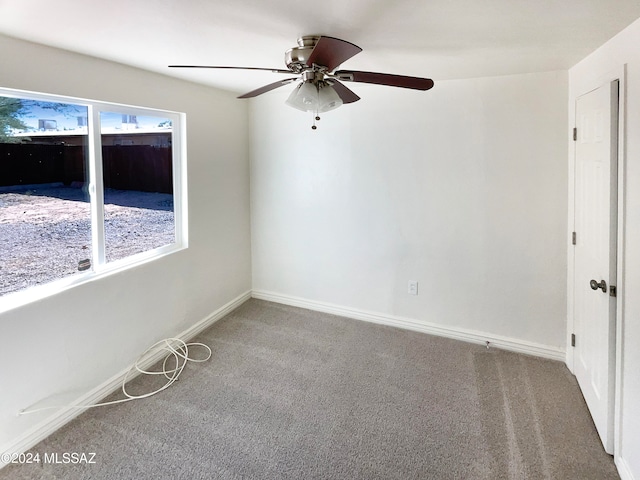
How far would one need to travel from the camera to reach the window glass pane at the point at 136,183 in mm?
2525

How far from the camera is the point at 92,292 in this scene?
231 centimetres

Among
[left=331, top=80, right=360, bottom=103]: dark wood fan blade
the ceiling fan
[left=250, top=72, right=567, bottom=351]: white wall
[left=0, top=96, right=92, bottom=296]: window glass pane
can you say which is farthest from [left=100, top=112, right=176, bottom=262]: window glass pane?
[left=331, top=80, right=360, bottom=103]: dark wood fan blade

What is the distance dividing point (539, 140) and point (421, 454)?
7.42ft

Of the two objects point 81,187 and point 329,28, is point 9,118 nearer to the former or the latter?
point 81,187

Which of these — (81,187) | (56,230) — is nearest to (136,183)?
(81,187)

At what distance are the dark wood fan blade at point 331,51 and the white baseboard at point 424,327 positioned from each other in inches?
94.5

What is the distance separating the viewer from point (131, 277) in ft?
8.52

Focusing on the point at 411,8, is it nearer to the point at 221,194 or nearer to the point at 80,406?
the point at 221,194

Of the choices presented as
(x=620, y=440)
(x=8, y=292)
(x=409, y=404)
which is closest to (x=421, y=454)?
(x=409, y=404)

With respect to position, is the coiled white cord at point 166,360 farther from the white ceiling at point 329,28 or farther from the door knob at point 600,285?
the door knob at point 600,285

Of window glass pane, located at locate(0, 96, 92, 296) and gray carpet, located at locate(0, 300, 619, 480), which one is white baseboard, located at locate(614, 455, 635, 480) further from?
window glass pane, located at locate(0, 96, 92, 296)

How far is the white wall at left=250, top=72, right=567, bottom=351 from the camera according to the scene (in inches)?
108

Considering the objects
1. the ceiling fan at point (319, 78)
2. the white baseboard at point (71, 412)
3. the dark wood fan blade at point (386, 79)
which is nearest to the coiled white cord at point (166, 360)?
the white baseboard at point (71, 412)

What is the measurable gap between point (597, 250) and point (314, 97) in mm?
1801
